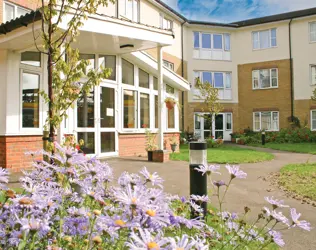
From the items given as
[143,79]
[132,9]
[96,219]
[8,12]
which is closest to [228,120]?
[132,9]

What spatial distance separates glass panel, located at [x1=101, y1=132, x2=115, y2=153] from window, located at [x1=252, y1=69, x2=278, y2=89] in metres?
16.2

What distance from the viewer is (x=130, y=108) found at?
11867 millimetres

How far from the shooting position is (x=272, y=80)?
23250 mm

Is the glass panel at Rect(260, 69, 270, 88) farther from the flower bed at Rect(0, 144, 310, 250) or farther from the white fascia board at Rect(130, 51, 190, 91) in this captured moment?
the flower bed at Rect(0, 144, 310, 250)

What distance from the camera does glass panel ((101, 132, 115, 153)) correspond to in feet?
34.6

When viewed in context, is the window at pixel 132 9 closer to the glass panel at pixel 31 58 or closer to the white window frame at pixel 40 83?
the glass panel at pixel 31 58

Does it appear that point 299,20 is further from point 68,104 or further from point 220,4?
point 68,104

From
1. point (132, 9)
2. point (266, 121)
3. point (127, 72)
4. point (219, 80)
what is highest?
point (132, 9)

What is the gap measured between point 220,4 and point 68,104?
114 ft

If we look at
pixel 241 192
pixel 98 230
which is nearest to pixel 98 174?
pixel 98 230

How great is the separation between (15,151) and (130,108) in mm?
4955

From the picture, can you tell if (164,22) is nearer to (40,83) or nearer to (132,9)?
(132,9)

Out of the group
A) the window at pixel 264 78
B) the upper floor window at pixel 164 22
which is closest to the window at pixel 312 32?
the window at pixel 264 78

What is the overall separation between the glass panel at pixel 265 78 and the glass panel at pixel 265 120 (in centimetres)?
219
